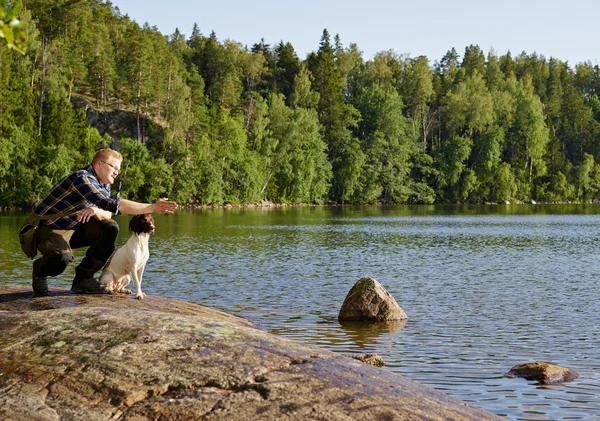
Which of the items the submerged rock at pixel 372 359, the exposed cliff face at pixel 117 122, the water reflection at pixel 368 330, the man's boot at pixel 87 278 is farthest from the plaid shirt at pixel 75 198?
the exposed cliff face at pixel 117 122

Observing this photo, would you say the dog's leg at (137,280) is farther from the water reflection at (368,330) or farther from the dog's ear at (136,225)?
the water reflection at (368,330)

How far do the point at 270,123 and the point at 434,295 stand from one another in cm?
8792

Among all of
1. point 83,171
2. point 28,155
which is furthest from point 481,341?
point 28,155

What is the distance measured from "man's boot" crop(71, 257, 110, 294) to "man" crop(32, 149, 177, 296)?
13 cm

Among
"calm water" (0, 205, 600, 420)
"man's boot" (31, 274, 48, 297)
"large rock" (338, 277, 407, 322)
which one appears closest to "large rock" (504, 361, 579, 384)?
"calm water" (0, 205, 600, 420)

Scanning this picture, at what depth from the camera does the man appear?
28.6 feet

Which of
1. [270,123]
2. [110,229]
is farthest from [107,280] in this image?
[270,123]

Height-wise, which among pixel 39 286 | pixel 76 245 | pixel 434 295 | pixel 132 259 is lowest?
pixel 434 295

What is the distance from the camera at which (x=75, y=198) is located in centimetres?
879

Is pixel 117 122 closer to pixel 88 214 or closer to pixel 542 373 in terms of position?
pixel 88 214

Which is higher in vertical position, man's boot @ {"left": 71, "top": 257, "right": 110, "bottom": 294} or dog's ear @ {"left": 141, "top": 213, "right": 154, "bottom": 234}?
dog's ear @ {"left": 141, "top": 213, "right": 154, "bottom": 234}

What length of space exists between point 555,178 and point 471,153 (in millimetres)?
17719

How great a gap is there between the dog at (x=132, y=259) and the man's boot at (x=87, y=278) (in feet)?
0.32

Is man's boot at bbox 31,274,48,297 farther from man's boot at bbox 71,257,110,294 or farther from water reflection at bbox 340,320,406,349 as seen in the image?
water reflection at bbox 340,320,406,349
